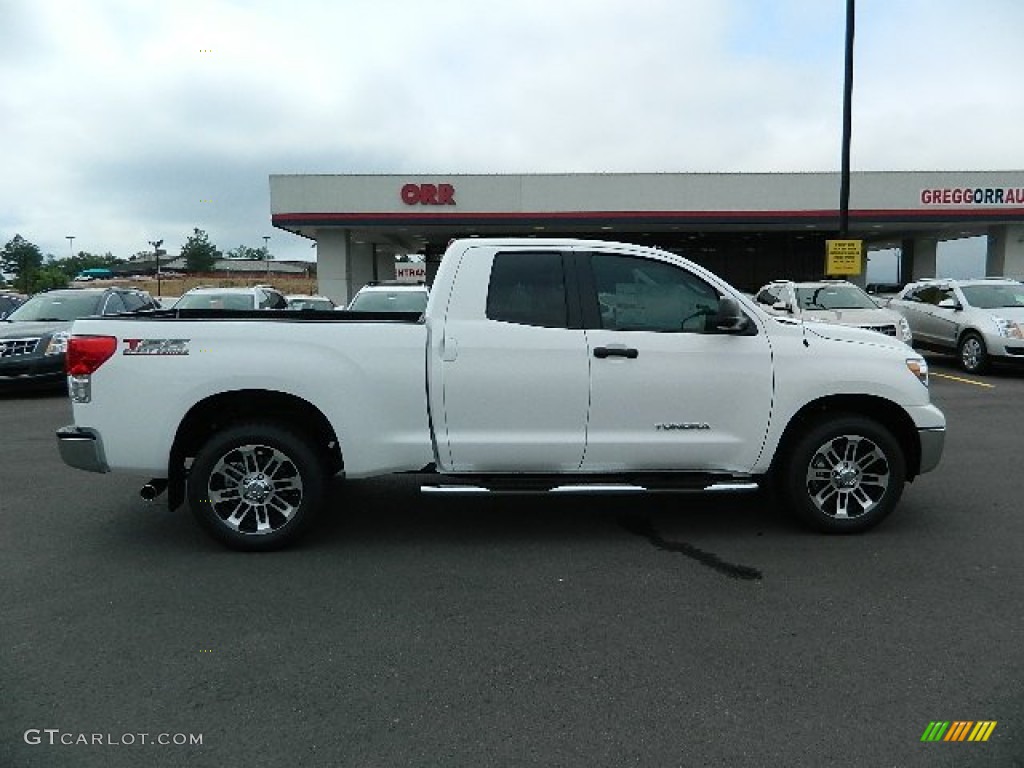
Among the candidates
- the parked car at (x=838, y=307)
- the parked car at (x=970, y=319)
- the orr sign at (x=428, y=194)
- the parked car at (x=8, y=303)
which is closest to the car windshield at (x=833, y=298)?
the parked car at (x=838, y=307)

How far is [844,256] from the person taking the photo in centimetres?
1894

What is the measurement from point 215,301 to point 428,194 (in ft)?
50.8

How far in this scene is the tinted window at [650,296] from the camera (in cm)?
481

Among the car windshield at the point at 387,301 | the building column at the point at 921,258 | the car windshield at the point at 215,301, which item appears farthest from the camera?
the building column at the point at 921,258

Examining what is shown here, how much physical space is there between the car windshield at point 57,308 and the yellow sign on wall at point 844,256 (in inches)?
651

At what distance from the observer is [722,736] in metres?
2.79

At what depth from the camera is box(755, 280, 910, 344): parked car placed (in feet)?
42.2

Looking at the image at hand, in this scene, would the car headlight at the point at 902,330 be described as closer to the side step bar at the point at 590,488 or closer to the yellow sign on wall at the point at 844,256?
the yellow sign on wall at the point at 844,256

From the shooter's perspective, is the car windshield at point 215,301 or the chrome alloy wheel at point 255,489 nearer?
the chrome alloy wheel at point 255,489

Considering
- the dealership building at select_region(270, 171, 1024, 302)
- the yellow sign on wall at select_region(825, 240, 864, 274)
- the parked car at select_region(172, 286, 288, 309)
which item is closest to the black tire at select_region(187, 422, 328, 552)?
the parked car at select_region(172, 286, 288, 309)

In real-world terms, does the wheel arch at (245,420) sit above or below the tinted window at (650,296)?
below

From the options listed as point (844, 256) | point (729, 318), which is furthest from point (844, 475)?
point (844, 256)

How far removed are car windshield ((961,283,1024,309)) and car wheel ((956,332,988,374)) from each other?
70 cm

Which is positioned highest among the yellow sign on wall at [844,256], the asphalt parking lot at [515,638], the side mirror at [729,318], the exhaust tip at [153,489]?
the yellow sign on wall at [844,256]
